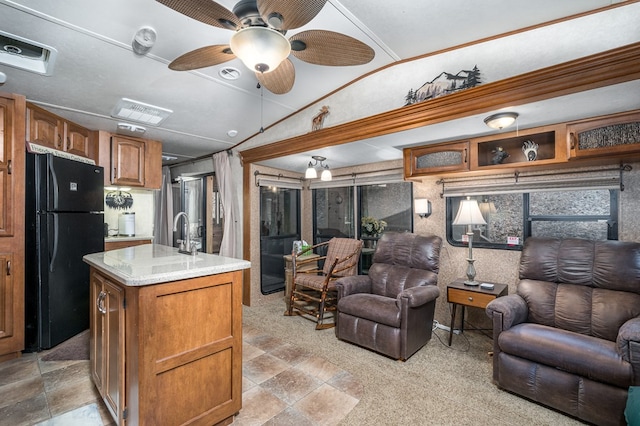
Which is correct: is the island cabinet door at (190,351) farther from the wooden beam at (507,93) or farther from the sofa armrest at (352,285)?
the wooden beam at (507,93)

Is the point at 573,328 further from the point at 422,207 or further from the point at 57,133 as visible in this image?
the point at 57,133

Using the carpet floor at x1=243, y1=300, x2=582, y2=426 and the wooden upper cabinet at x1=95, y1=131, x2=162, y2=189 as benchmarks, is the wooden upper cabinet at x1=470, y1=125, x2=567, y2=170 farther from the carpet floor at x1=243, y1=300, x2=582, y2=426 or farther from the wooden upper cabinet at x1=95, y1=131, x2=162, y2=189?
the wooden upper cabinet at x1=95, y1=131, x2=162, y2=189

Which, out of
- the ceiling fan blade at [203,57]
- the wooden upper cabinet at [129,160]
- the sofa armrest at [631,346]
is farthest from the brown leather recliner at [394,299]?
the wooden upper cabinet at [129,160]

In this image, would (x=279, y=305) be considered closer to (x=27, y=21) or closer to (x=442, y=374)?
(x=442, y=374)

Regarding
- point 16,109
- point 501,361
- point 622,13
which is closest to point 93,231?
point 16,109

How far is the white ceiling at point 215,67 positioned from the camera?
1881 mm

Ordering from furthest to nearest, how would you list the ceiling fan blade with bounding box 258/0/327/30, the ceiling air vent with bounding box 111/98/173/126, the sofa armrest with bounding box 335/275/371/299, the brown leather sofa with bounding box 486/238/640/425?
1. the sofa armrest with bounding box 335/275/371/299
2. the ceiling air vent with bounding box 111/98/173/126
3. the brown leather sofa with bounding box 486/238/640/425
4. the ceiling fan blade with bounding box 258/0/327/30

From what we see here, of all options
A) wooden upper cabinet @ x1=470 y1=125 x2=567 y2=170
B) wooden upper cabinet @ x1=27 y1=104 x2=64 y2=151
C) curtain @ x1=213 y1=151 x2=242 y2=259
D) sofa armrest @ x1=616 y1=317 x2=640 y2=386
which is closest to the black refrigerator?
wooden upper cabinet @ x1=27 y1=104 x2=64 y2=151

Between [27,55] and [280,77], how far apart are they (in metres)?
2.07

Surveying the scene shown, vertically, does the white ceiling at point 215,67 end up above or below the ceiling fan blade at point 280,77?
above

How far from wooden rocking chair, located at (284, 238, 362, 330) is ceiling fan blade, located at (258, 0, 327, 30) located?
259 centimetres

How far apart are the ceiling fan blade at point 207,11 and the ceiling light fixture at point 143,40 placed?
3.00 ft

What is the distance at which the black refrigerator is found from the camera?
274 cm

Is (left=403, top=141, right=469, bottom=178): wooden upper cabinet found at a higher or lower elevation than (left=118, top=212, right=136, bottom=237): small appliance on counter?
higher
